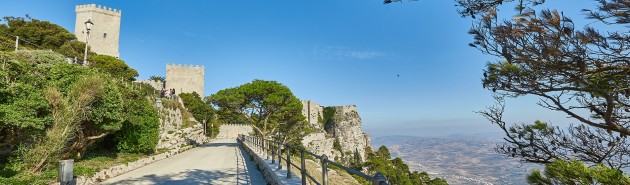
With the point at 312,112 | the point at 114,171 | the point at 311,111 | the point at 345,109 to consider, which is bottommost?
the point at 114,171

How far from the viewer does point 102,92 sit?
9.98 m

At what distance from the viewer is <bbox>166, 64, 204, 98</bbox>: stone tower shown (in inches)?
2351

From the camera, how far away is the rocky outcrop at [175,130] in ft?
70.0

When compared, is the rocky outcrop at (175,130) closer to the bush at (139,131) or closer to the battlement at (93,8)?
the bush at (139,131)

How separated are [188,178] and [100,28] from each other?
165 ft

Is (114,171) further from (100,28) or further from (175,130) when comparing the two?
(100,28)

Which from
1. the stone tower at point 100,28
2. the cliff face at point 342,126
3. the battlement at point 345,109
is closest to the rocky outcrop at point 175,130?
the stone tower at point 100,28

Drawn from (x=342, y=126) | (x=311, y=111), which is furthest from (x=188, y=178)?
(x=311, y=111)

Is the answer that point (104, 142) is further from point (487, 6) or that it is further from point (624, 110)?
point (624, 110)

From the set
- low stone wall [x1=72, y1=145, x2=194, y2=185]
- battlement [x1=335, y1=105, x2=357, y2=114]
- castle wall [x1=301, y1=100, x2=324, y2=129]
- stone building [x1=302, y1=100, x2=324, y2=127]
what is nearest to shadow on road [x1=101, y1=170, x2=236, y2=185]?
low stone wall [x1=72, y1=145, x2=194, y2=185]

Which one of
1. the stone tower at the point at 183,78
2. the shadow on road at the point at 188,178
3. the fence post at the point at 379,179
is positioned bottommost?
the shadow on road at the point at 188,178

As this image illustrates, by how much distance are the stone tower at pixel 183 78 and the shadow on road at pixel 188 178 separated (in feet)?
172

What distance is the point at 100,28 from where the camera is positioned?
164 ft

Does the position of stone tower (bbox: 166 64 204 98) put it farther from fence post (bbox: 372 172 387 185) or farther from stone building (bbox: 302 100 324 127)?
fence post (bbox: 372 172 387 185)
